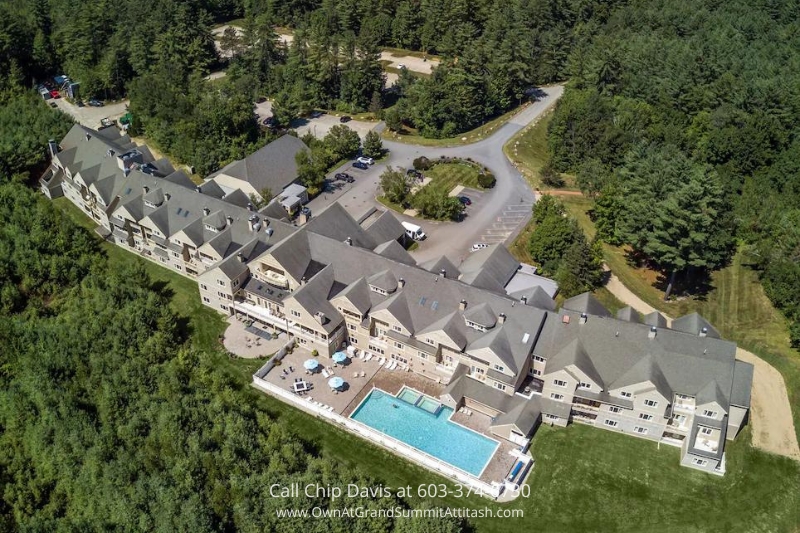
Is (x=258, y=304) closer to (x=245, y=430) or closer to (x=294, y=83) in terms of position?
(x=245, y=430)

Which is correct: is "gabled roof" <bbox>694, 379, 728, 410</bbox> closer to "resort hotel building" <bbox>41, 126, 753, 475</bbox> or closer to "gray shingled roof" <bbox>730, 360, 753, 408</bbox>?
"resort hotel building" <bbox>41, 126, 753, 475</bbox>

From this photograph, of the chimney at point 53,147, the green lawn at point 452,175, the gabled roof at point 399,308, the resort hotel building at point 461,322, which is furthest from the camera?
the green lawn at point 452,175

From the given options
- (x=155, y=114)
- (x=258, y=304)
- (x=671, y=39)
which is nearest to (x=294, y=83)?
(x=155, y=114)

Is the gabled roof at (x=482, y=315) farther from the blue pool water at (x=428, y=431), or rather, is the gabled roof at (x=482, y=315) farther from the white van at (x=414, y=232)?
the white van at (x=414, y=232)

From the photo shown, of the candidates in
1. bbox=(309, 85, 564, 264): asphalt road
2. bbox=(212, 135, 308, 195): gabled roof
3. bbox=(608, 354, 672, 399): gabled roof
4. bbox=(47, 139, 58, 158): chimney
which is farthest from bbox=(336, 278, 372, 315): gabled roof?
bbox=(47, 139, 58, 158): chimney

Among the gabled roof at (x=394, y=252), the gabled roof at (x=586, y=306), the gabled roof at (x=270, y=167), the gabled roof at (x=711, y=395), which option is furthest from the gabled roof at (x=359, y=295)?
the gabled roof at (x=711, y=395)

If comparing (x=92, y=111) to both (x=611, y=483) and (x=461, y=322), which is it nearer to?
(x=461, y=322)
